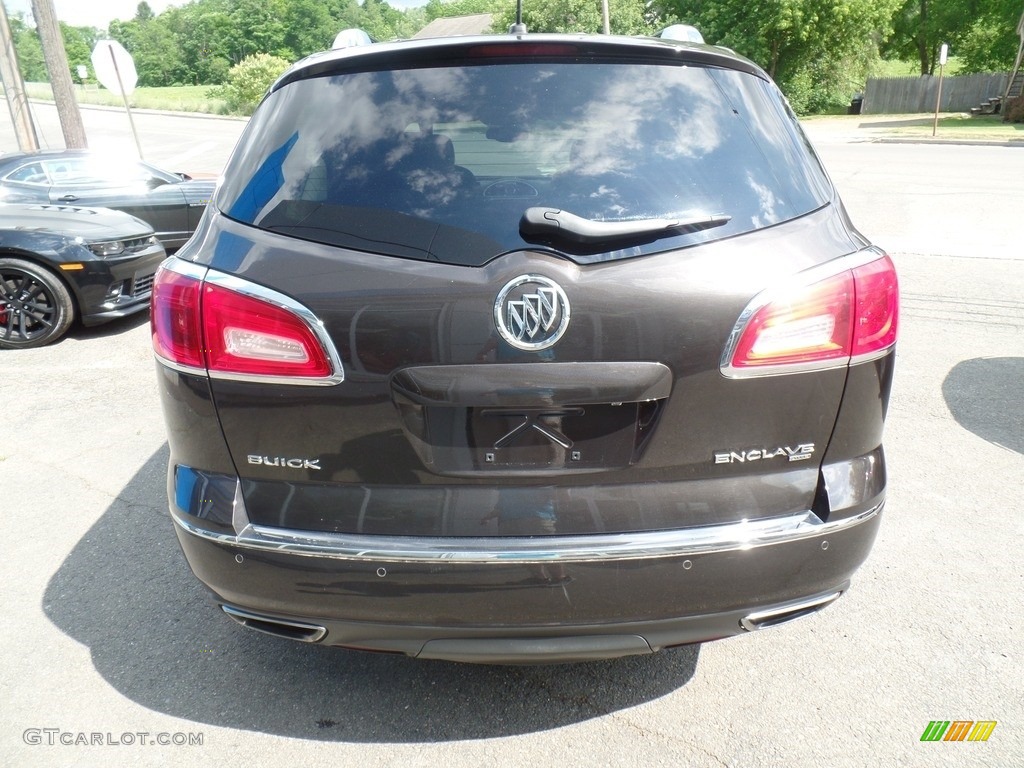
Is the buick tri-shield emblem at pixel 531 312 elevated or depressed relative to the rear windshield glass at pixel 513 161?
depressed

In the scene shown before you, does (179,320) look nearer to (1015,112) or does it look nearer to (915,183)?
(915,183)

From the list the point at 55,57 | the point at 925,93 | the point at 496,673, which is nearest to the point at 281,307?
the point at 496,673

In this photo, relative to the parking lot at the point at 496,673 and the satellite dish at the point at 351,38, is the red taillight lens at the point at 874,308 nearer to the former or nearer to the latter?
the parking lot at the point at 496,673

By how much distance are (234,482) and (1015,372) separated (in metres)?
5.31

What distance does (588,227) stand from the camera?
1.92 meters

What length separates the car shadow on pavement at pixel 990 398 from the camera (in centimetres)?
453

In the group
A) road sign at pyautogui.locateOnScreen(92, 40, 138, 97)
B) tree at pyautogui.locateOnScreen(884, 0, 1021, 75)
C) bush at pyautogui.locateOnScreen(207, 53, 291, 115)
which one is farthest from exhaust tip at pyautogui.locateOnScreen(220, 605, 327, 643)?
tree at pyautogui.locateOnScreen(884, 0, 1021, 75)

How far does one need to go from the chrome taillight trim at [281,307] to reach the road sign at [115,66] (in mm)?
13660

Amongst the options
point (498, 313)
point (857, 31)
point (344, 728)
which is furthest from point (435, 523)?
point (857, 31)

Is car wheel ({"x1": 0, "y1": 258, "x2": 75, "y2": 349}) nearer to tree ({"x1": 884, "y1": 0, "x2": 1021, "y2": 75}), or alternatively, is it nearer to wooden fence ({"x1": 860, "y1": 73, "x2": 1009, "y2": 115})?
wooden fence ({"x1": 860, "y1": 73, "x2": 1009, "y2": 115})

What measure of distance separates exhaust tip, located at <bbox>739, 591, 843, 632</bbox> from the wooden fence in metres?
50.5

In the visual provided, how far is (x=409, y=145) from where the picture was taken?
2072 mm

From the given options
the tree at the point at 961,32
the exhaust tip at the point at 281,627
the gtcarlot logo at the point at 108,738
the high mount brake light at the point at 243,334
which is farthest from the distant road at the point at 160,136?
the tree at the point at 961,32

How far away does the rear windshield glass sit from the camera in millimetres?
1963
